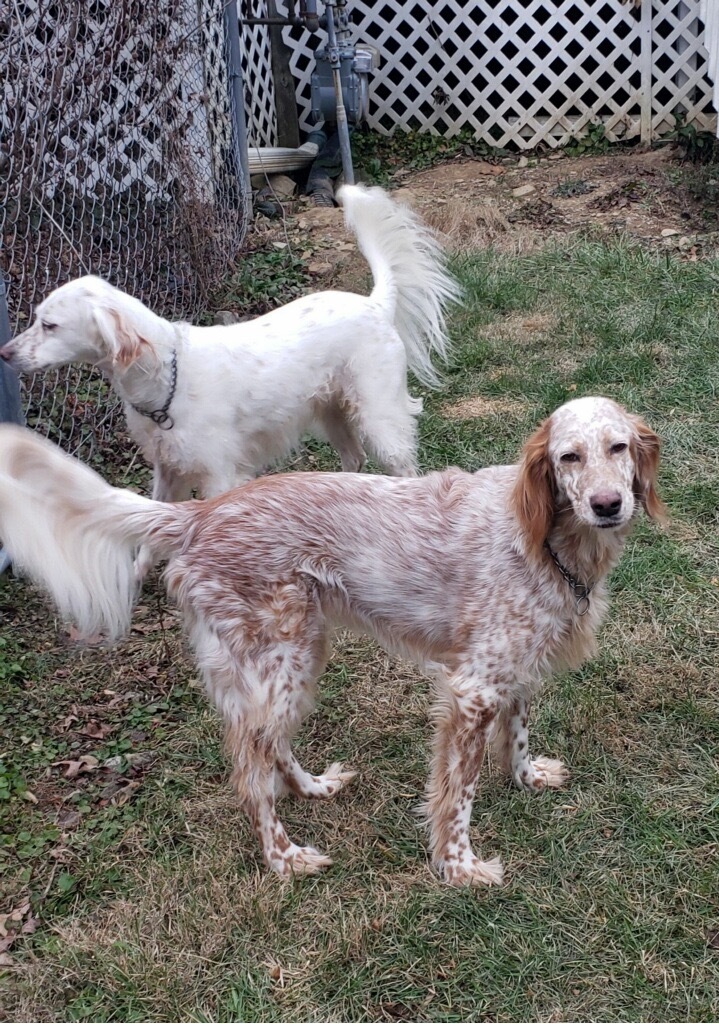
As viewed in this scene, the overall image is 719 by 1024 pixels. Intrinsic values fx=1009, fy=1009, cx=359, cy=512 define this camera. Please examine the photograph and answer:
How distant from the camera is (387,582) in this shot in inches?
103

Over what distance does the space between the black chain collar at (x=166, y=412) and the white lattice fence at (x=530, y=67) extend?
4663 millimetres

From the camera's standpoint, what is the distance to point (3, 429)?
231 centimetres

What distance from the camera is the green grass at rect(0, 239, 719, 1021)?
7.70ft

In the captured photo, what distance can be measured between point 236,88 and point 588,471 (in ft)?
16.2

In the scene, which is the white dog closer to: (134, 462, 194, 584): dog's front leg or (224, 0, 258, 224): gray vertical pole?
(134, 462, 194, 584): dog's front leg

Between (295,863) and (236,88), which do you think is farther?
(236,88)

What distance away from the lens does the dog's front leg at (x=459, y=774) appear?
2574 mm

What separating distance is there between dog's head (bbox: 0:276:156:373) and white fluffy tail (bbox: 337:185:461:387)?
1.22 meters

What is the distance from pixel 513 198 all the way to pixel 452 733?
5419 millimetres

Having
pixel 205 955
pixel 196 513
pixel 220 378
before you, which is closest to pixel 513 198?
pixel 220 378

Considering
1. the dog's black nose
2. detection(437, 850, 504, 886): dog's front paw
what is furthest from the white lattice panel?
detection(437, 850, 504, 886): dog's front paw

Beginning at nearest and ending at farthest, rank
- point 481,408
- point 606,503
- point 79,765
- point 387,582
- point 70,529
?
point 606,503 → point 70,529 → point 387,582 → point 79,765 → point 481,408

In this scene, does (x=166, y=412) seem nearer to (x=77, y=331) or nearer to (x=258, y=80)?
(x=77, y=331)

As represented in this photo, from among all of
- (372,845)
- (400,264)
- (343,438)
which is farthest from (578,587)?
(400,264)
